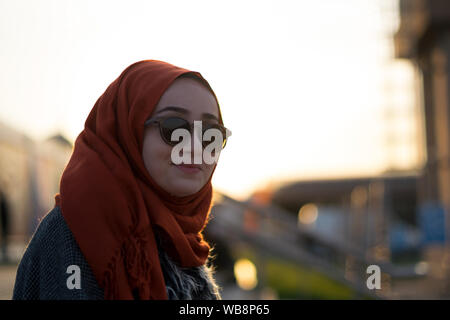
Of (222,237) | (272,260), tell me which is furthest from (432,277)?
(222,237)

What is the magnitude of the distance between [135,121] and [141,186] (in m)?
0.19

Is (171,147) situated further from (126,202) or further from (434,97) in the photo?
(434,97)

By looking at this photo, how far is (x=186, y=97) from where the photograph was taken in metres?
1.49

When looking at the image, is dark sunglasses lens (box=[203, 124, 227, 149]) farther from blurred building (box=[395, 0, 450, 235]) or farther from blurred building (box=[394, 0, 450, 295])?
blurred building (box=[395, 0, 450, 235])

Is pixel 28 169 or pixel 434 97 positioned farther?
pixel 434 97

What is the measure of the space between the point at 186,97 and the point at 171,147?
0.50ft

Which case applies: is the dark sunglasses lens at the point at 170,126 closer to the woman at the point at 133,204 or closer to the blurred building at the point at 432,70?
the woman at the point at 133,204

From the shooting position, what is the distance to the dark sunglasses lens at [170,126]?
144cm

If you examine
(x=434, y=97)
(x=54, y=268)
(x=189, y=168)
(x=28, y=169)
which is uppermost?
(x=434, y=97)

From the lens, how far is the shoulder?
1.31m

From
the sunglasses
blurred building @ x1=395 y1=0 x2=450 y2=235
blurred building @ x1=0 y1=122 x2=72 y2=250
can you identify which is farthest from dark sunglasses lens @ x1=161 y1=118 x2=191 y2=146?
blurred building @ x1=395 y1=0 x2=450 y2=235

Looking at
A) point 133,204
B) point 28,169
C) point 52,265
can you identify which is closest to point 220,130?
point 133,204
